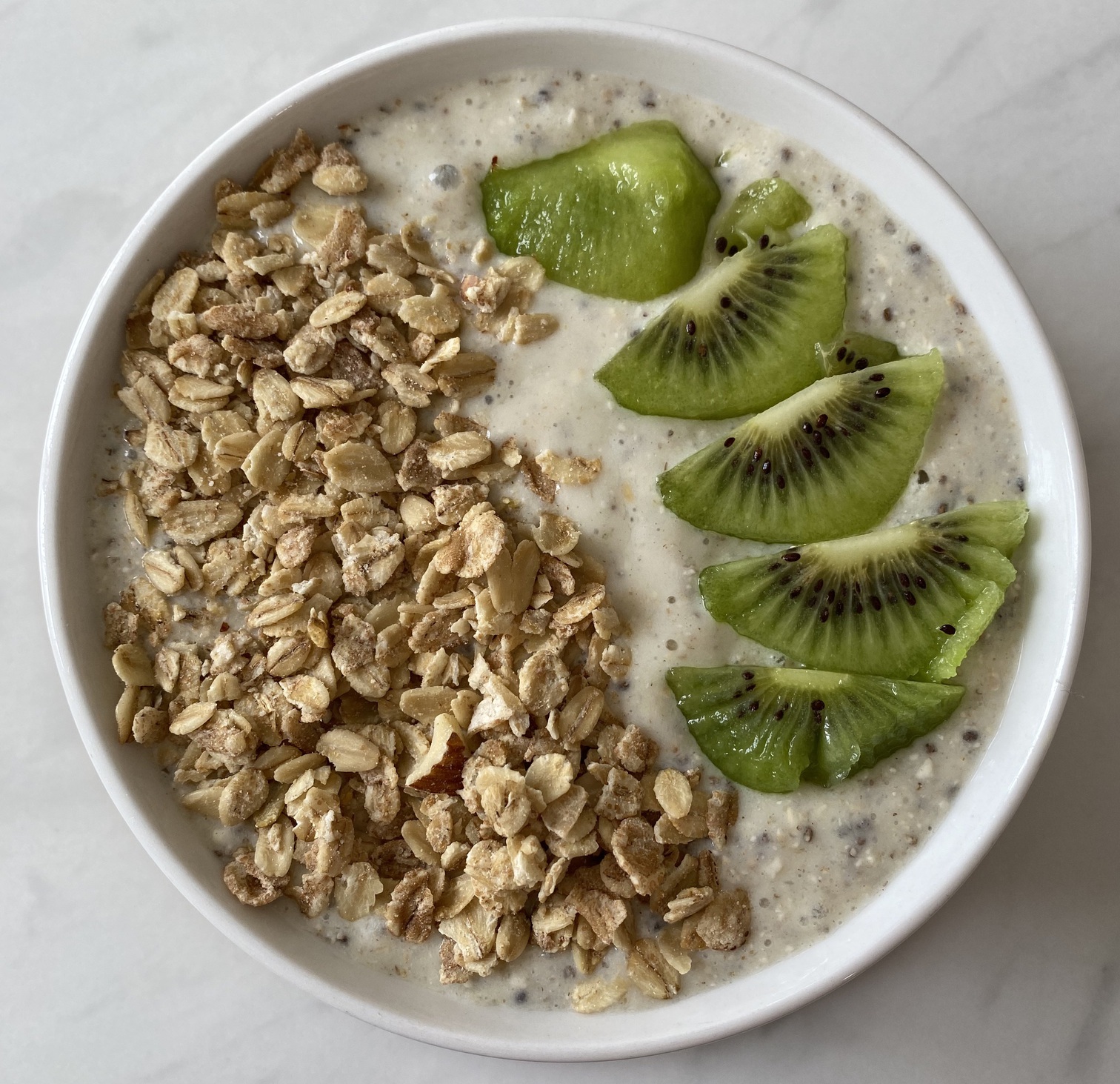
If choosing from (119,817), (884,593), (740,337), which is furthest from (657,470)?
(119,817)

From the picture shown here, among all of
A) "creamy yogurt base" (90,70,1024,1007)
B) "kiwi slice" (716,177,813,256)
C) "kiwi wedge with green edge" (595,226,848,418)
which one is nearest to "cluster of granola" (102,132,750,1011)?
"creamy yogurt base" (90,70,1024,1007)

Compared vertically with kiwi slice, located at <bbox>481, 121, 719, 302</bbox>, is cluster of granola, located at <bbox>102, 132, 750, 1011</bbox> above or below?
below

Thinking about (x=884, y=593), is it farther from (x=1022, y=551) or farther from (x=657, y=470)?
(x=657, y=470)

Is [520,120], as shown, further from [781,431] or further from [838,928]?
[838,928]

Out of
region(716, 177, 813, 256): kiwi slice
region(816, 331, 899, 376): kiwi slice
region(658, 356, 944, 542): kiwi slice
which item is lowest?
region(658, 356, 944, 542): kiwi slice

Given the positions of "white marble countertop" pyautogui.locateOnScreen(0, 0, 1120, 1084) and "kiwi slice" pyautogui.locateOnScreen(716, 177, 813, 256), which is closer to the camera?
"kiwi slice" pyautogui.locateOnScreen(716, 177, 813, 256)

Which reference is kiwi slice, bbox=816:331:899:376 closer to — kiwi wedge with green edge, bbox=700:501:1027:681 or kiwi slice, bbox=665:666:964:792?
kiwi wedge with green edge, bbox=700:501:1027:681

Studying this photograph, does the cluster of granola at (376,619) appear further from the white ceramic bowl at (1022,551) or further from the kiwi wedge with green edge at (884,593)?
the kiwi wedge with green edge at (884,593)

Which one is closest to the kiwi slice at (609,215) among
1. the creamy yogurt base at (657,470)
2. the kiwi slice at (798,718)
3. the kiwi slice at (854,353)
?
the creamy yogurt base at (657,470)
